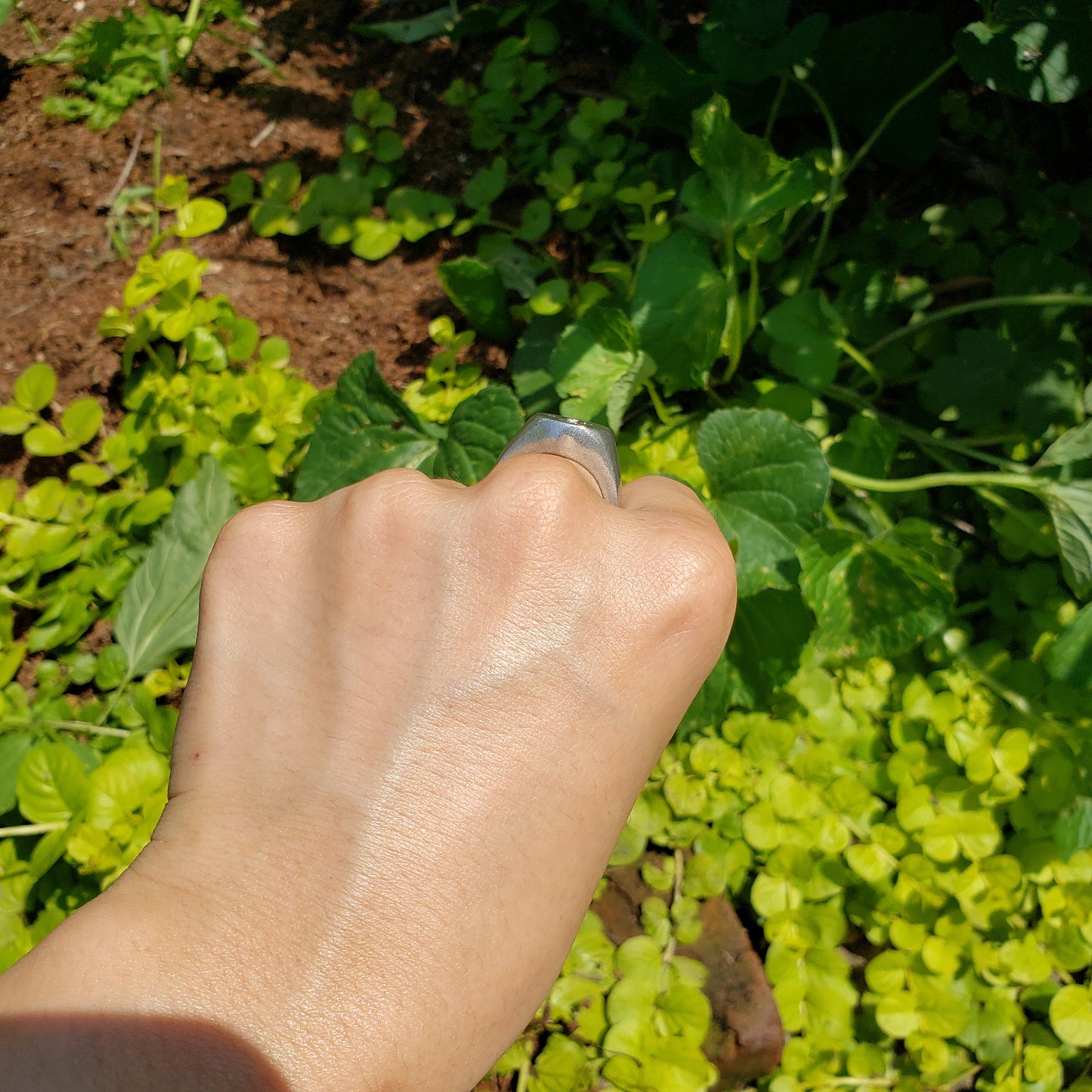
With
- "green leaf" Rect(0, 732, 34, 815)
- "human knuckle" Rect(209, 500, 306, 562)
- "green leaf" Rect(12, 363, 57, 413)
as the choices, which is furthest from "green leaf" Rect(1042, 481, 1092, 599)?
"green leaf" Rect(12, 363, 57, 413)

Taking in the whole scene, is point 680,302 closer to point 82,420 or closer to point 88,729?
point 82,420

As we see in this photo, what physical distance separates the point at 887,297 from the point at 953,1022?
1.53 metres

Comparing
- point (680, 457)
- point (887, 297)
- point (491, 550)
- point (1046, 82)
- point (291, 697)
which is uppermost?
point (1046, 82)

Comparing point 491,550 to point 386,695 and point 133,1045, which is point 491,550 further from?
point 133,1045

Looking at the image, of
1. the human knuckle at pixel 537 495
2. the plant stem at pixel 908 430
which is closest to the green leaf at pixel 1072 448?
the plant stem at pixel 908 430

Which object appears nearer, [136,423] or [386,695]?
[386,695]

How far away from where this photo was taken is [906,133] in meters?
2.01

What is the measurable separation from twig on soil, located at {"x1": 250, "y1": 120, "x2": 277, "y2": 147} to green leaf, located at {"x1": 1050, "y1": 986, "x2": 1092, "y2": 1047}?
8.88 feet

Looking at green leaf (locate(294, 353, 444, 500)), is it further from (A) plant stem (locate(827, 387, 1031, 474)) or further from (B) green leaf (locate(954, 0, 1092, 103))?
(B) green leaf (locate(954, 0, 1092, 103))

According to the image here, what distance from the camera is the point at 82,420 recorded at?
1.90m

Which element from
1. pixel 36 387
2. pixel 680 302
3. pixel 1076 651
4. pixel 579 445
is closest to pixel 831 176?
pixel 680 302

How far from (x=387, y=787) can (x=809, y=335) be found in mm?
1398

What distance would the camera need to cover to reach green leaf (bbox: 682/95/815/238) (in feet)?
5.21

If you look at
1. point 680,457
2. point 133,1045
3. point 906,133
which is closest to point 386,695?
point 133,1045
